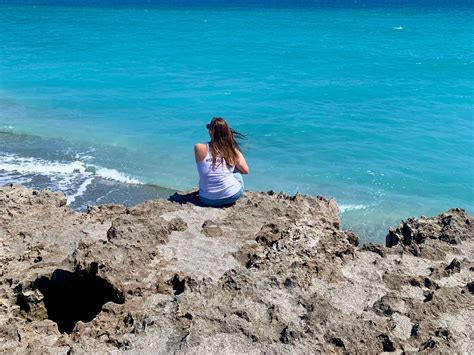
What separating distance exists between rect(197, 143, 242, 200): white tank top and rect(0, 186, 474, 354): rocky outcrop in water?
240 millimetres

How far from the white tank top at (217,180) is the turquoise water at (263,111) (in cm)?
536

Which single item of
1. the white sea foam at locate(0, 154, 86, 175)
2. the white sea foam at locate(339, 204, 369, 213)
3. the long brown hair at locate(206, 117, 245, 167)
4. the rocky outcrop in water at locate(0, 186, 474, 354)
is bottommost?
the white sea foam at locate(339, 204, 369, 213)

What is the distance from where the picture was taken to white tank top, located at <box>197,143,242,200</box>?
25.4 ft

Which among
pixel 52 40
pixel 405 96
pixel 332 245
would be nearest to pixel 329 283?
pixel 332 245

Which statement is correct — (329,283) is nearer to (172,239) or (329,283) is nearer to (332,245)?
(332,245)

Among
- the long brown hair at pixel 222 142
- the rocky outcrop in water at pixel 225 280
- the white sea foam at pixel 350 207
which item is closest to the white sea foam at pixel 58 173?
the white sea foam at pixel 350 207

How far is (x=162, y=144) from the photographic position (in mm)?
18031

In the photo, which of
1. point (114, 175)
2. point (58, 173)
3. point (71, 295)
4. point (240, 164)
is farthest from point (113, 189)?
point (71, 295)

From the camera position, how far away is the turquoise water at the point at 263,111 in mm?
15133

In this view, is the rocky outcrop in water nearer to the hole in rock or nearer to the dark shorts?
the hole in rock

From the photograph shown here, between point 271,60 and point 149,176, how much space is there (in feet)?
61.3

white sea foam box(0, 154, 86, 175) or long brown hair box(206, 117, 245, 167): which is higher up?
long brown hair box(206, 117, 245, 167)

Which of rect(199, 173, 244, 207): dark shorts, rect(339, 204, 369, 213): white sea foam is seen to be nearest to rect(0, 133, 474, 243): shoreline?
rect(339, 204, 369, 213): white sea foam

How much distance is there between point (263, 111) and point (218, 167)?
14034mm
